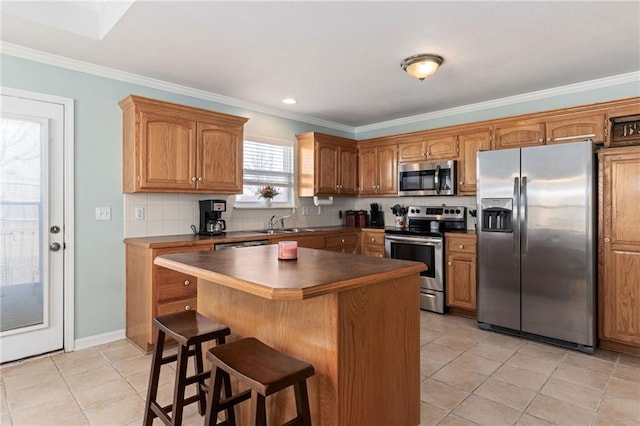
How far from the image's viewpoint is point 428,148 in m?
4.68

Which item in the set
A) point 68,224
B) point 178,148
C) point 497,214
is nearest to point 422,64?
point 497,214

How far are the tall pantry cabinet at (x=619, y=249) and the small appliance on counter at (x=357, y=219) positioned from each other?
282 centimetres

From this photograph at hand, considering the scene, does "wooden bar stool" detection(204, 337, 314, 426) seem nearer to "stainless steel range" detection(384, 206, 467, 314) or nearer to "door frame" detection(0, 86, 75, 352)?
"door frame" detection(0, 86, 75, 352)

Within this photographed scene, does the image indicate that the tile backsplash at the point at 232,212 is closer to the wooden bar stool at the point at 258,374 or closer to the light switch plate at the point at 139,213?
the light switch plate at the point at 139,213

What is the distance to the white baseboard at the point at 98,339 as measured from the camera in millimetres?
3181

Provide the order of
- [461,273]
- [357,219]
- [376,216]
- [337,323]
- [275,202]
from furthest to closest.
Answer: [376,216] → [357,219] → [275,202] → [461,273] → [337,323]

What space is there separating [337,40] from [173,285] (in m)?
2.39

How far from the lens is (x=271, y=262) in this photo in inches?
75.9

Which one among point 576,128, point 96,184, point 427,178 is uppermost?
point 576,128

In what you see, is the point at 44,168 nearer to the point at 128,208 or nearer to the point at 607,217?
the point at 128,208

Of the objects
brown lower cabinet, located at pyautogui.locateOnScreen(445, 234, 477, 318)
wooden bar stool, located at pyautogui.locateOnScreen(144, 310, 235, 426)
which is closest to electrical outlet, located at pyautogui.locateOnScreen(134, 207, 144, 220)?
wooden bar stool, located at pyautogui.locateOnScreen(144, 310, 235, 426)

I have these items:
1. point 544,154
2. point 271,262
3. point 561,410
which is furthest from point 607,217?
point 271,262

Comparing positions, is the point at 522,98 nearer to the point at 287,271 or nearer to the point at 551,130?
the point at 551,130

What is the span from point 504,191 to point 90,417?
3.69 metres
